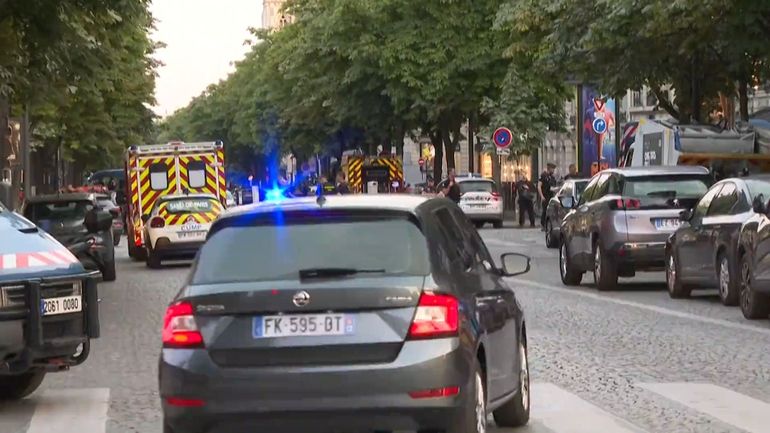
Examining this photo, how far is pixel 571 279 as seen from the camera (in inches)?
987

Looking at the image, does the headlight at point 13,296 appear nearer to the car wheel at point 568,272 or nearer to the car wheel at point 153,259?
the car wheel at point 568,272

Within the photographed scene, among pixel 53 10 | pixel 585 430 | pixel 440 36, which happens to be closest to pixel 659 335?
pixel 585 430

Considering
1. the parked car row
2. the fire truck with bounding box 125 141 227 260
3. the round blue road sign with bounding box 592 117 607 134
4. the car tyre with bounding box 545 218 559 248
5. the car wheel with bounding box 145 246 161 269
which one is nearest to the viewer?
the parked car row

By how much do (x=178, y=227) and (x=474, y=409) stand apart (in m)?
25.5

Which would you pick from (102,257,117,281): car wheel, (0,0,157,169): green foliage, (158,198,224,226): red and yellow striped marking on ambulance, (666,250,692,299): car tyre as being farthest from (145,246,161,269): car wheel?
(666,250,692,299): car tyre

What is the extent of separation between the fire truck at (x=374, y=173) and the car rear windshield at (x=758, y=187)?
166ft

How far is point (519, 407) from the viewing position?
10117 mm

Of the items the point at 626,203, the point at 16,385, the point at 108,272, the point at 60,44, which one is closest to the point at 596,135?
the point at 108,272

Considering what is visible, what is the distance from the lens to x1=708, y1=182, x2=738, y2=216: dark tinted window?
66.4 feet

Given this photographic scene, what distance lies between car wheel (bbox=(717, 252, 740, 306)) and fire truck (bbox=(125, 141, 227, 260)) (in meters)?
20.1

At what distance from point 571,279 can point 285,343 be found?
1734 centimetres

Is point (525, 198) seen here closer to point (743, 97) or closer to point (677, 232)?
point (743, 97)

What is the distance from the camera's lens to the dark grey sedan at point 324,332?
313 inches

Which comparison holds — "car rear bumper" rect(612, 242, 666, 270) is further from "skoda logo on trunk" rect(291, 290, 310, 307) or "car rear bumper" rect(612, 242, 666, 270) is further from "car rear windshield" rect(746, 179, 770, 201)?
"skoda logo on trunk" rect(291, 290, 310, 307)
